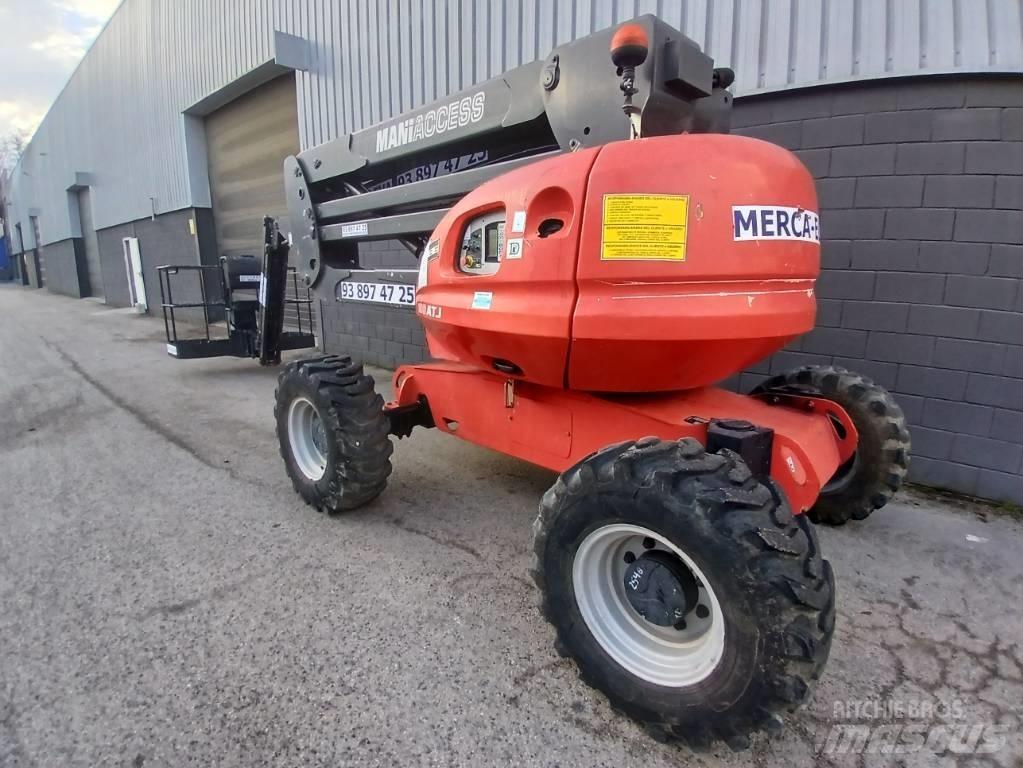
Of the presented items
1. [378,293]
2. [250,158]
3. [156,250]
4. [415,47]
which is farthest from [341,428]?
[156,250]

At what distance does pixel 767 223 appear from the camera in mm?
2076

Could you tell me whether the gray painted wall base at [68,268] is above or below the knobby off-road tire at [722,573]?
above

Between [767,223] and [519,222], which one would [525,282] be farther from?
[767,223]

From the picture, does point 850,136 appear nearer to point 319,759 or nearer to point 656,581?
point 656,581

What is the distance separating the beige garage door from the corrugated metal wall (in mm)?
565

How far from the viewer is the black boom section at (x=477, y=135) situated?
95.4 inches

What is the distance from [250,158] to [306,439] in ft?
31.0

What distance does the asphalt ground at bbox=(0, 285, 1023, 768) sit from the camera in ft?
6.35

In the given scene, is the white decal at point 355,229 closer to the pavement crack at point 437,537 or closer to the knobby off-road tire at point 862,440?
the pavement crack at point 437,537

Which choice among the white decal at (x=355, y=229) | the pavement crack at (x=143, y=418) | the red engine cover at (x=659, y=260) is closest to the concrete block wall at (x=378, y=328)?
the pavement crack at (x=143, y=418)

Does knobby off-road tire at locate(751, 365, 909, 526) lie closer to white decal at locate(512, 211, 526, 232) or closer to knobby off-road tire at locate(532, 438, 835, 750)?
knobby off-road tire at locate(532, 438, 835, 750)

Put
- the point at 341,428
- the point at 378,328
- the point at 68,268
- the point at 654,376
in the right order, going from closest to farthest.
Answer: the point at 654,376
the point at 341,428
the point at 378,328
the point at 68,268

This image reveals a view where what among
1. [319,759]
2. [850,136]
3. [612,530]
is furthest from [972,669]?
[850,136]

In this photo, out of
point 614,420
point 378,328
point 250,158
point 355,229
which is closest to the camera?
point 614,420
